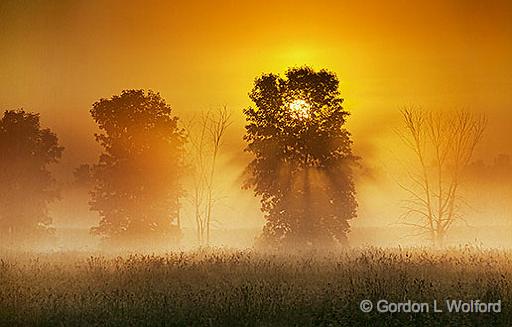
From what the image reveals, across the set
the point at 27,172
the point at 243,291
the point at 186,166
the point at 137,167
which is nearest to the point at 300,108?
the point at 186,166

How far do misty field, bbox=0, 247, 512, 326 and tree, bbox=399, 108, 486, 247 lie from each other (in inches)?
748

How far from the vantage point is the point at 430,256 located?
23547 mm

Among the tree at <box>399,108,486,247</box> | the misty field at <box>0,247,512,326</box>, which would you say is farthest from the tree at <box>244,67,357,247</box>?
the misty field at <box>0,247,512,326</box>

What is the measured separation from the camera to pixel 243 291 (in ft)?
51.5

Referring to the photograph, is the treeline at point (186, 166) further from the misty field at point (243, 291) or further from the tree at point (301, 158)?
the misty field at point (243, 291)

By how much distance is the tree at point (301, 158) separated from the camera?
33.1 metres

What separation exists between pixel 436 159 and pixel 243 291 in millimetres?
27030

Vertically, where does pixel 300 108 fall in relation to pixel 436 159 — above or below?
above

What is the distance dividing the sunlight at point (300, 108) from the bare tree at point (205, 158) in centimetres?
653

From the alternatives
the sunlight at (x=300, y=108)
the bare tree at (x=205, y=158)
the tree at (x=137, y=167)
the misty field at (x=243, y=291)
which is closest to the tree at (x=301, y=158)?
the sunlight at (x=300, y=108)

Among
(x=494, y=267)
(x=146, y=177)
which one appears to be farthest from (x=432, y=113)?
(x=494, y=267)

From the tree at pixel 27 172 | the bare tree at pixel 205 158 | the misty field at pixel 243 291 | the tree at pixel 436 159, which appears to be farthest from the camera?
the tree at pixel 27 172

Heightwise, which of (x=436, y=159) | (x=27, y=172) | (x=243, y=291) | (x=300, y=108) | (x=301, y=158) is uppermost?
(x=300, y=108)

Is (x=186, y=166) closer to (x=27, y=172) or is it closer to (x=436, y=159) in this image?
(x=27, y=172)
